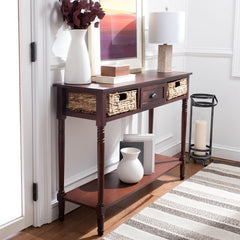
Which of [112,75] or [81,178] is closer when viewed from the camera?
[112,75]

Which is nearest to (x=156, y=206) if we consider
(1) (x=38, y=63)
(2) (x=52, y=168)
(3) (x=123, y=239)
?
(3) (x=123, y=239)

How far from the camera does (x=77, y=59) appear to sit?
7.35 ft

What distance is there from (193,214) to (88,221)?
2.19 ft

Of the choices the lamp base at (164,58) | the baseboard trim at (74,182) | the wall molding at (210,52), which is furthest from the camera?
the wall molding at (210,52)

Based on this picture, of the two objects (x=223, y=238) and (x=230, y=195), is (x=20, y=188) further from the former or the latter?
(x=230, y=195)

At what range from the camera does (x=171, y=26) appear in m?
2.90

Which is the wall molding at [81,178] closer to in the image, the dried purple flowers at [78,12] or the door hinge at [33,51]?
the door hinge at [33,51]

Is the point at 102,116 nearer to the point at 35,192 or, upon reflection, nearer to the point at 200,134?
the point at 35,192

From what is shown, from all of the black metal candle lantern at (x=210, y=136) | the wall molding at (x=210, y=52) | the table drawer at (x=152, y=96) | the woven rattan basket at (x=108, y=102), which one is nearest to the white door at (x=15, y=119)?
the woven rattan basket at (x=108, y=102)

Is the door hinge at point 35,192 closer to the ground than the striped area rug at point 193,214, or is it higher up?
higher up

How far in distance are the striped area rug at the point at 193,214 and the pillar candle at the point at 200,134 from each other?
0.42 meters

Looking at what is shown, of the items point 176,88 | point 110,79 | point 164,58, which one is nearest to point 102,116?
point 110,79

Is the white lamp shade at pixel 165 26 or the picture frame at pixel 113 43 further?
the white lamp shade at pixel 165 26

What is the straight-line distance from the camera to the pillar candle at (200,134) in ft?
11.8
